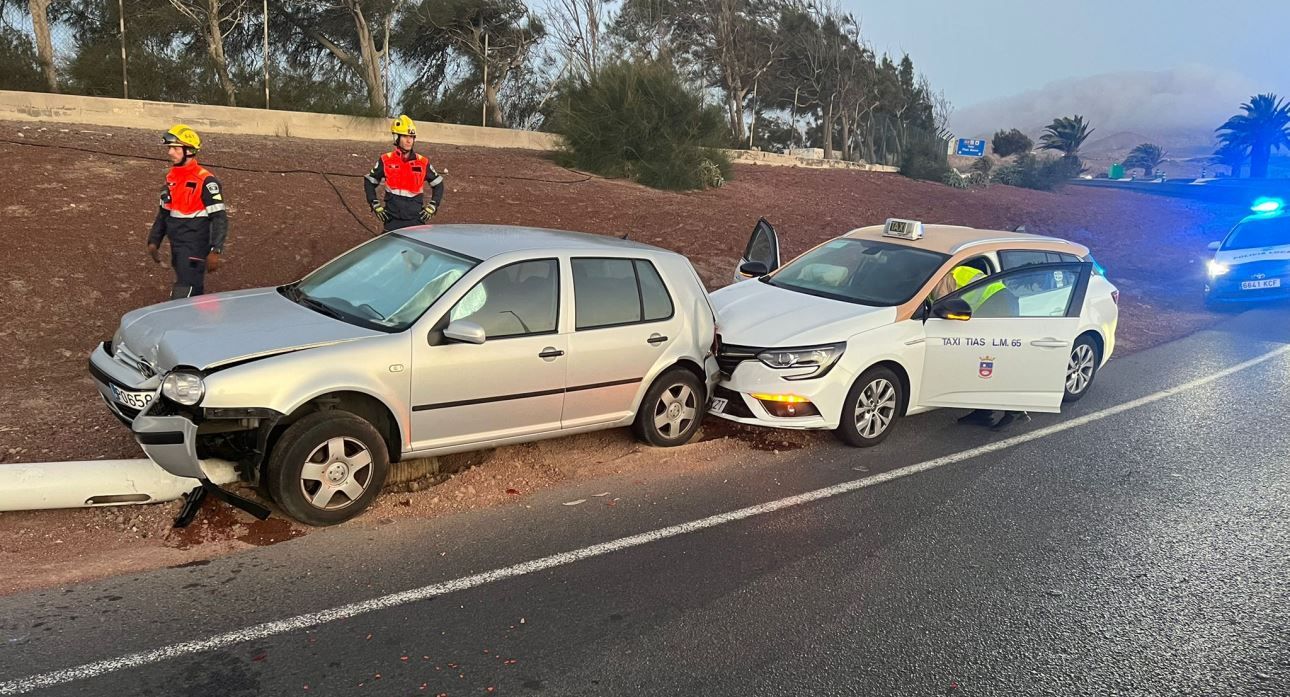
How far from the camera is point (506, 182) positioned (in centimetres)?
1745

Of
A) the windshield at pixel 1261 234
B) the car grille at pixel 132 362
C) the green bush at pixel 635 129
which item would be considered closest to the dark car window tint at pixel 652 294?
the car grille at pixel 132 362

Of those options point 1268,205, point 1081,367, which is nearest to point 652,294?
point 1081,367

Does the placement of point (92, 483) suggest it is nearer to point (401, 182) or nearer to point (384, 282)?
point (384, 282)

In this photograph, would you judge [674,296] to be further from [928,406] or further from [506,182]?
[506,182]

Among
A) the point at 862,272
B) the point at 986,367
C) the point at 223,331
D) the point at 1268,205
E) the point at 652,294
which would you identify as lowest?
the point at 986,367

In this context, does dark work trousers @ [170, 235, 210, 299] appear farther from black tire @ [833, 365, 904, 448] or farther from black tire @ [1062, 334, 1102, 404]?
black tire @ [1062, 334, 1102, 404]

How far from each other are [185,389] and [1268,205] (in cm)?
1655

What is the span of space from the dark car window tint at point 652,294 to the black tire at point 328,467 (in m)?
2.13

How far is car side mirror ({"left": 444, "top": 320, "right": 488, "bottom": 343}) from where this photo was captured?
4.79 metres

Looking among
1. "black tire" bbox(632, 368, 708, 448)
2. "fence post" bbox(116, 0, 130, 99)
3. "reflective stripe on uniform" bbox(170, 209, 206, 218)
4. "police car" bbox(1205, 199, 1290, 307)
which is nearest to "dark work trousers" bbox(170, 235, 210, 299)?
"reflective stripe on uniform" bbox(170, 209, 206, 218)

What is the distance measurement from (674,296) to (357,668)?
3.55 meters

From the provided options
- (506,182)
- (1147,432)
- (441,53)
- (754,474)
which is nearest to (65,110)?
(506,182)

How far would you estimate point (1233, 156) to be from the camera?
6438cm

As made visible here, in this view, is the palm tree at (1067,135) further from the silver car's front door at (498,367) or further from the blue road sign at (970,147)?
the silver car's front door at (498,367)
